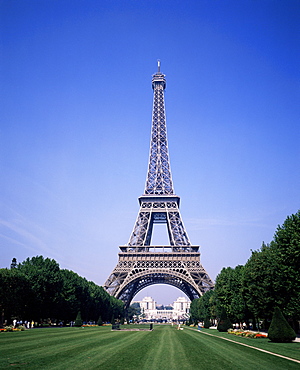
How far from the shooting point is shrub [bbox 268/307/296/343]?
32344 mm

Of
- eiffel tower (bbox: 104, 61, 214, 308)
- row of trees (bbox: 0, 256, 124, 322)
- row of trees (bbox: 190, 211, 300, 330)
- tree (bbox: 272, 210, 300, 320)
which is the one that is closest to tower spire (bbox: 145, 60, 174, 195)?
eiffel tower (bbox: 104, 61, 214, 308)

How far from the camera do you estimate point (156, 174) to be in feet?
389

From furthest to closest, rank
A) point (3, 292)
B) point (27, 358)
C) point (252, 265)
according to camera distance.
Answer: point (3, 292) → point (252, 265) → point (27, 358)

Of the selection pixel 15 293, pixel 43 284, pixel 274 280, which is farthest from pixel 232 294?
pixel 15 293

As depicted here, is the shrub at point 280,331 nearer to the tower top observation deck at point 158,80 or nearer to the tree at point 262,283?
the tree at point 262,283

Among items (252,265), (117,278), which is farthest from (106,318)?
(252,265)

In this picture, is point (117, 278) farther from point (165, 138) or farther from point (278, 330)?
point (278, 330)

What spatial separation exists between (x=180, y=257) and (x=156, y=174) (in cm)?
2897

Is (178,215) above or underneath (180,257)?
above

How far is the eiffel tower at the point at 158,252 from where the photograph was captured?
330 ft

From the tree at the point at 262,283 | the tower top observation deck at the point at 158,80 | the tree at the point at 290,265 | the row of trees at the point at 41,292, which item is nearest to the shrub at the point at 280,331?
the tree at the point at 290,265

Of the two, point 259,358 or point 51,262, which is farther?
point 51,262

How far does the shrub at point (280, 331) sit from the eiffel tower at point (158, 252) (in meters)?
64.9

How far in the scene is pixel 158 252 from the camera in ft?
342
